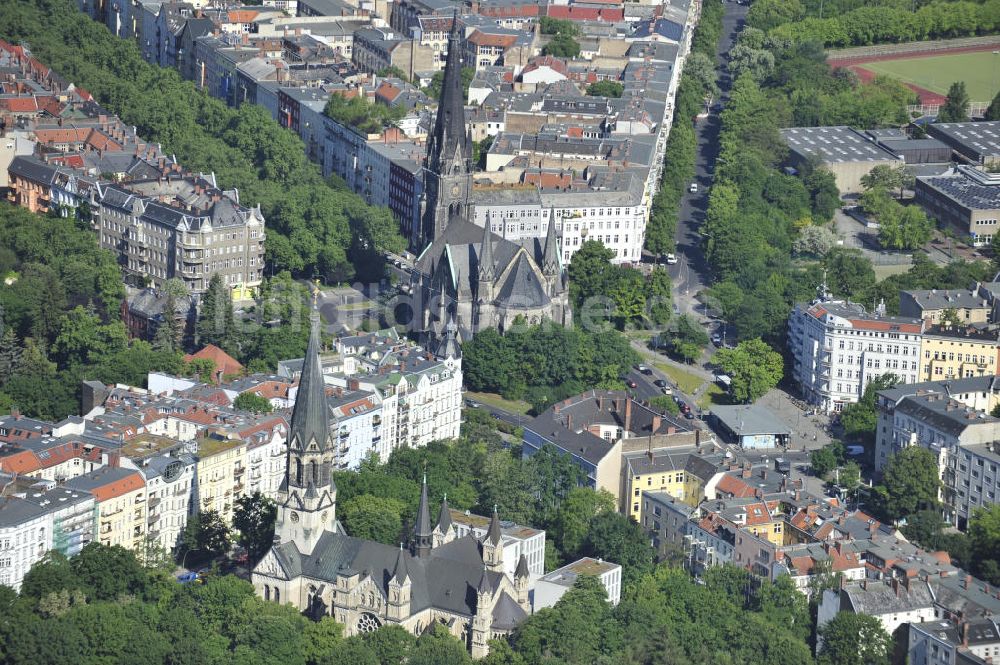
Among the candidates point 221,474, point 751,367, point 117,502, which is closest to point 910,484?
point 751,367

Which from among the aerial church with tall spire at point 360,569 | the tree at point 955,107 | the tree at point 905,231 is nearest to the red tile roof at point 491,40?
the tree at point 955,107

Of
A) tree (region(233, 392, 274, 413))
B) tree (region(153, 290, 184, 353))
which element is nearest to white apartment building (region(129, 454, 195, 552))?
tree (region(233, 392, 274, 413))

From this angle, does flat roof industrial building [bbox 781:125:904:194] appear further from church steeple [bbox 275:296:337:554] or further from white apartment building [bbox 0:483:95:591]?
white apartment building [bbox 0:483:95:591]

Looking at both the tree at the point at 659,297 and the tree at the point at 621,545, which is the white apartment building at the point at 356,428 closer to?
the tree at the point at 621,545

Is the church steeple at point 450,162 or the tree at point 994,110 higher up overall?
the church steeple at point 450,162

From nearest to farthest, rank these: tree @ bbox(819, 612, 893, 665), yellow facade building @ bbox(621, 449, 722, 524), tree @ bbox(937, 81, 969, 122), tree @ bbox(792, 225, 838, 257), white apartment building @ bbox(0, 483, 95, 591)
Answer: white apartment building @ bbox(0, 483, 95, 591)
tree @ bbox(819, 612, 893, 665)
yellow facade building @ bbox(621, 449, 722, 524)
tree @ bbox(792, 225, 838, 257)
tree @ bbox(937, 81, 969, 122)
